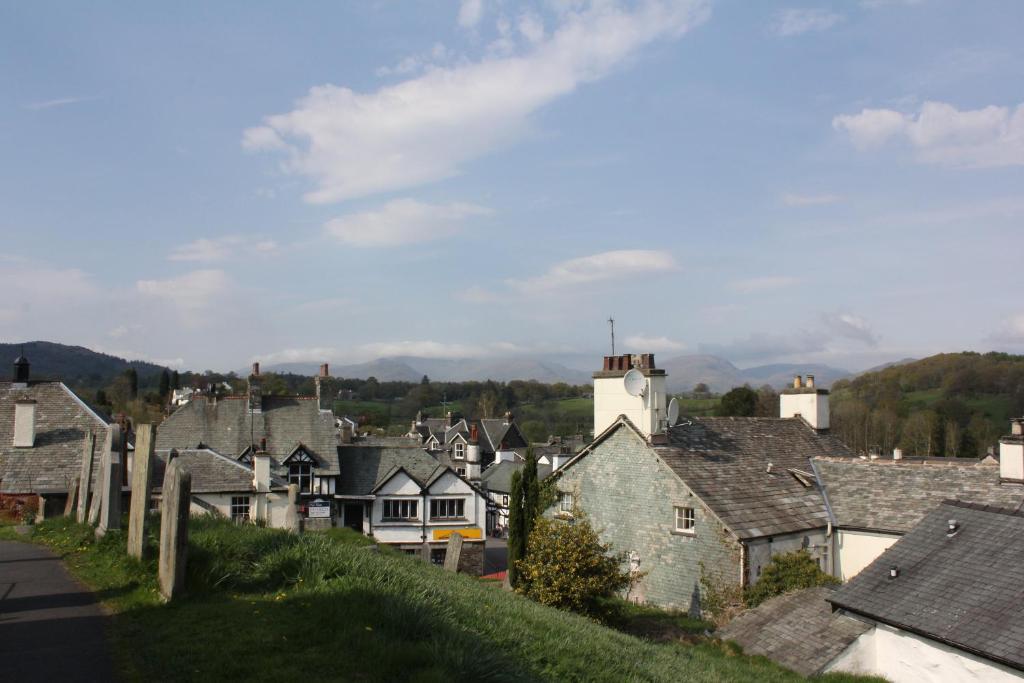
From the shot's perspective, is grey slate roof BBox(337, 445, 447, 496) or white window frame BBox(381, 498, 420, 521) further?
grey slate roof BBox(337, 445, 447, 496)

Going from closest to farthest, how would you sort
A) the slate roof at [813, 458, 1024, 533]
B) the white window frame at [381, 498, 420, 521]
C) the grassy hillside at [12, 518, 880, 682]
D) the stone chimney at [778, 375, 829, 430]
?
1. the grassy hillside at [12, 518, 880, 682]
2. the slate roof at [813, 458, 1024, 533]
3. the stone chimney at [778, 375, 829, 430]
4. the white window frame at [381, 498, 420, 521]

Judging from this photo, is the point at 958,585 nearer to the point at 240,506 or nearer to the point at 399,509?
the point at 240,506

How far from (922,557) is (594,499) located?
35.6 feet

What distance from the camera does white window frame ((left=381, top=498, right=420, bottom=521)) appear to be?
42.7 m

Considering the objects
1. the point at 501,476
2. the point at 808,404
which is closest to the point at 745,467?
the point at 808,404

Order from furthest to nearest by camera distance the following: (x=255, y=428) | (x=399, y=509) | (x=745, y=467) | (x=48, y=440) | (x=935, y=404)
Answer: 1. (x=935, y=404)
2. (x=255, y=428)
3. (x=399, y=509)
4. (x=48, y=440)
5. (x=745, y=467)

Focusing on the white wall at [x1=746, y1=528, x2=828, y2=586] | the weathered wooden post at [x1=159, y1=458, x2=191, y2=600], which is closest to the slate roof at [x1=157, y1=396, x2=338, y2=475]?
the white wall at [x1=746, y1=528, x2=828, y2=586]

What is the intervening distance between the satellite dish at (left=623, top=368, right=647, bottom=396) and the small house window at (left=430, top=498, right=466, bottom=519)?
20.2m

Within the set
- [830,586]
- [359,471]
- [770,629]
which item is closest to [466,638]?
[770,629]

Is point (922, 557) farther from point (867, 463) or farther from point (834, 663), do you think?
point (867, 463)

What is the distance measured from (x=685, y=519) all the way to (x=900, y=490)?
8.04m

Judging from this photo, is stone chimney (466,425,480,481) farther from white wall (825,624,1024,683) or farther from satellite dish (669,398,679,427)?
white wall (825,624,1024,683)

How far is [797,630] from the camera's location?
1959 cm

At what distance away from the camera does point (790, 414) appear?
34312mm
